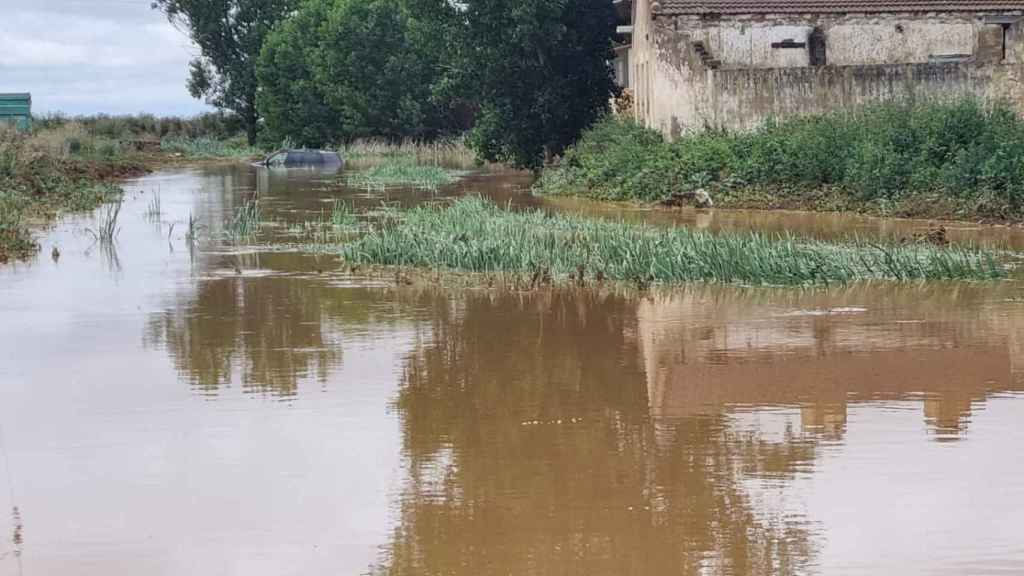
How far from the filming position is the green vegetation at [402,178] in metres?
43.2

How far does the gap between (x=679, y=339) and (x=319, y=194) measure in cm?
2664

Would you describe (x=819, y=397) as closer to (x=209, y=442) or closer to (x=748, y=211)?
(x=209, y=442)

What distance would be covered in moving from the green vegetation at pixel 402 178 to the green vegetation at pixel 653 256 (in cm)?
1981

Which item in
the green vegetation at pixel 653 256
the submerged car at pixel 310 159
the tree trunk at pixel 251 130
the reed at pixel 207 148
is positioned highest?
the tree trunk at pixel 251 130

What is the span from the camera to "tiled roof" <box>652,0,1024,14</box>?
36.5 meters

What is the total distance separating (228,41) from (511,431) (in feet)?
257

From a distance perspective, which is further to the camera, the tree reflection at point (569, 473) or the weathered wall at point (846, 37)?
the weathered wall at point (846, 37)

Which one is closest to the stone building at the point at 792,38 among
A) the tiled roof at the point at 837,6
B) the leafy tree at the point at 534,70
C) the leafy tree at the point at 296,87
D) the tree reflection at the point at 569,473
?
the tiled roof at the point at 837,6

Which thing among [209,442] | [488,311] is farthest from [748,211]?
[209,442]

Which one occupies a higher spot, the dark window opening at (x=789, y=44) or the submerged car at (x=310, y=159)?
the dark window opening at (x=789, y=44)

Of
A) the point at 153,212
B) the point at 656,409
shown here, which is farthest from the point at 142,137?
the point at 656,409

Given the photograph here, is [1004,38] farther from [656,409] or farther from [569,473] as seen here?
[569,473]

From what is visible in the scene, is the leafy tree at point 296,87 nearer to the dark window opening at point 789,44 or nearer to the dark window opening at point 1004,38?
the dark window opening at point 789,44

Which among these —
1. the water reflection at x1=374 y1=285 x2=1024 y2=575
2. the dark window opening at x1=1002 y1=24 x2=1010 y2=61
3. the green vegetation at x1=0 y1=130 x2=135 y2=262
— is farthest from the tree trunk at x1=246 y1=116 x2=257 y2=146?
the water reflection at x1=374 y1=285 x2=1024 y2=575
